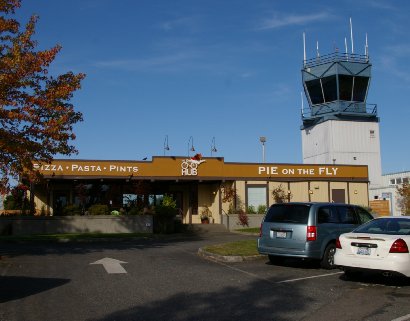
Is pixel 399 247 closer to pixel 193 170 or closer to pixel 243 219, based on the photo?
pixel 243 219

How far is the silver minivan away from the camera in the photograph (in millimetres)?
12555

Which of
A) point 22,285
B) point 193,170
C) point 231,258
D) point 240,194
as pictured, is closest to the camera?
point 22,285

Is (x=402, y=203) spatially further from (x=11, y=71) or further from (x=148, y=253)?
(x=11, y=71)

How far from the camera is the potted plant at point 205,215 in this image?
1362 inches

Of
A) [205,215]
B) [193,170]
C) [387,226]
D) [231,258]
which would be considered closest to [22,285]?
[231,258]

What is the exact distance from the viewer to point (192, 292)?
9250 mm

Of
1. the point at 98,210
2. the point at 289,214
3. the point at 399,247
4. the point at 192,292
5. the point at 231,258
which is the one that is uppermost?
the point at 98,210

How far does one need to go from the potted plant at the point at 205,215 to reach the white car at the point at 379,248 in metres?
23.9

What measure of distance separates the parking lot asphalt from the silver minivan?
0.46 meters

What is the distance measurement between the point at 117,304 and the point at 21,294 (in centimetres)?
208

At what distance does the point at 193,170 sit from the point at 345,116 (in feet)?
71.5

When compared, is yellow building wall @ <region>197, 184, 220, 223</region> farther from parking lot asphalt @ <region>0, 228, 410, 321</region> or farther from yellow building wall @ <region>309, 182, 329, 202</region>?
parking lot asphalt @ <region>0, 228, 410, 321</region>

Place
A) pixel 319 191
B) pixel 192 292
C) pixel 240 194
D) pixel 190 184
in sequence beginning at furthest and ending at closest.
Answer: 1. pixel 319 191
2. pixel 190 184
3. pixel 240 194
4. pixel 192 292

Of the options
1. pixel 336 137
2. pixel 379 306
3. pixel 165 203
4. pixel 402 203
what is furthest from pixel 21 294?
pixel 336 137
